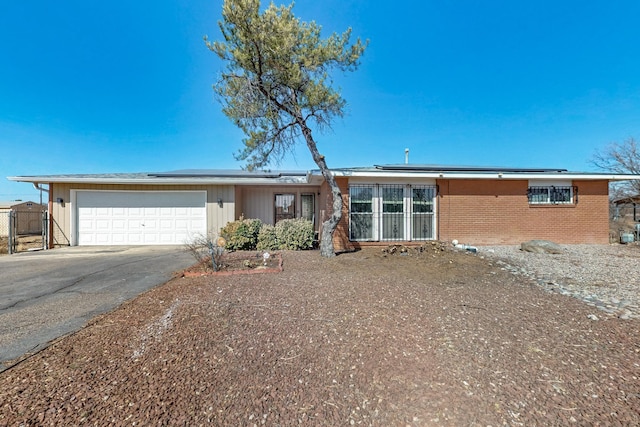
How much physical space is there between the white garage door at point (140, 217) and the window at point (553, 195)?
12261 mm

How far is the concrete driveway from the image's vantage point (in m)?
3.12

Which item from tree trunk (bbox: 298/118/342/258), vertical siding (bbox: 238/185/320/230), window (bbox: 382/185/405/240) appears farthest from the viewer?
vertical siding (bbox: 238/185/320/230)

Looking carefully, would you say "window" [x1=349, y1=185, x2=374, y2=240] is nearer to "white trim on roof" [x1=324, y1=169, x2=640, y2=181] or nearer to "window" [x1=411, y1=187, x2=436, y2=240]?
"white trim on roof" [x1=324, y1=169, x2=640, y2=181]

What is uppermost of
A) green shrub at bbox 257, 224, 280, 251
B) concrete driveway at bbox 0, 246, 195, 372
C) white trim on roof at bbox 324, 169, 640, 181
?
white trim on roof at bbox 324, 169, 640, 181

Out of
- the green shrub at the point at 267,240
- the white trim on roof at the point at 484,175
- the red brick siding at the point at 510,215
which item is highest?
the white trim on roof at the point at 484,175

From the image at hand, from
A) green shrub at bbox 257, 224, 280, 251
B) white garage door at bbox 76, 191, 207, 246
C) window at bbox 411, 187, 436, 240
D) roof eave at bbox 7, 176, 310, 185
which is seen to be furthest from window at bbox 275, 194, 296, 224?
window at bbox 411, 187, 436, 240

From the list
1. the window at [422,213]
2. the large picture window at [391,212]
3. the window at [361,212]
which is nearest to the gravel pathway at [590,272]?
the window at [422,213]

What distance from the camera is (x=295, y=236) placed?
28.2ft

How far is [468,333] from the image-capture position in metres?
2.89

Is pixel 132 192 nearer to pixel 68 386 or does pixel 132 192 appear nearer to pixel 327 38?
pixel 327 38

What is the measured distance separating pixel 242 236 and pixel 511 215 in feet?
29.9

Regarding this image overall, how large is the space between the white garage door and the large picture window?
6.24 m

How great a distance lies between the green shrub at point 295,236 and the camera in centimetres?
860

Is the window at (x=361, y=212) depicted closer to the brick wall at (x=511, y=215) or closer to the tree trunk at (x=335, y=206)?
the tree trunk at (x=335, y=206)
